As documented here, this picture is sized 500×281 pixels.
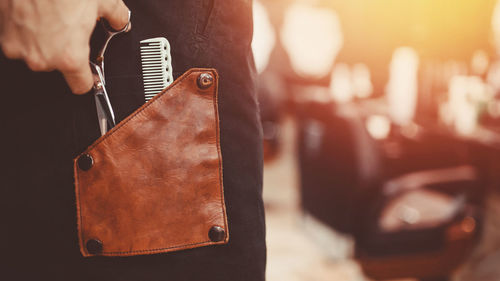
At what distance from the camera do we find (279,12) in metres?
8.37

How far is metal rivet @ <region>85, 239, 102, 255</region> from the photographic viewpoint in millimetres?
659

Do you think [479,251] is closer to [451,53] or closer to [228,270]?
[451,53]

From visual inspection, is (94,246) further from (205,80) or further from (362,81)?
(362,81)

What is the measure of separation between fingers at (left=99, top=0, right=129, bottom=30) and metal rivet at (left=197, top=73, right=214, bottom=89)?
0.13 meters

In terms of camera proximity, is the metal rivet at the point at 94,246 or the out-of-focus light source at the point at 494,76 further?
the out-of-focus light source at the point at 494,76

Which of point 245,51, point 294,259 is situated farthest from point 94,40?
point 294,259

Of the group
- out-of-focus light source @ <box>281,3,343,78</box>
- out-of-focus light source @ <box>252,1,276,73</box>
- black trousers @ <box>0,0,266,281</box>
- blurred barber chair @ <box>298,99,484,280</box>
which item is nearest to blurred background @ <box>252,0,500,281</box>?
blurred barber chair @ <box>298,99,484,280</box>

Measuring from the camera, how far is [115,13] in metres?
0.61

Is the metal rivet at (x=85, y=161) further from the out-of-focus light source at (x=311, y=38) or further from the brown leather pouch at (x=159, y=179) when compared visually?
the out-of-focus light source at (x=311, y=38)

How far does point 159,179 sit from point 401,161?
223cm

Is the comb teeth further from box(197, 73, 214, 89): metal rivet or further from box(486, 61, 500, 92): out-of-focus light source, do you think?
box(486, 61, 500, 92): out-of-focus light source

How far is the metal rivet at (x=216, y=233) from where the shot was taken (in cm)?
70

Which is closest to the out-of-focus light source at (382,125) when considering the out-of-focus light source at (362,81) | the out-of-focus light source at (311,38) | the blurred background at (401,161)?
the blurred background at (401,161)

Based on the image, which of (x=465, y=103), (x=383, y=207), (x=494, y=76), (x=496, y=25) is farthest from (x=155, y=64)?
(x=496, y=25)
